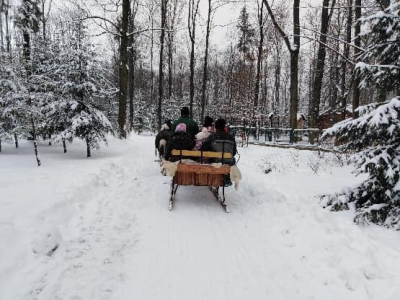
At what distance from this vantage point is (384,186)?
16.3 ft

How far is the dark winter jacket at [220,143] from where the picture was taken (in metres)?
7.48

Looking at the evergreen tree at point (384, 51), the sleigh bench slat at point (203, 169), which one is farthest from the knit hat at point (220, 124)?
the evergreen tree at point (384, 51)

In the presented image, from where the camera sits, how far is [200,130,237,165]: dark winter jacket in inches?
295

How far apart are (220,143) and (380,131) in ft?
11.7

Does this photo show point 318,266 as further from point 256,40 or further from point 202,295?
point 256,40

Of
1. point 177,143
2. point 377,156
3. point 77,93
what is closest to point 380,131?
point 377,156

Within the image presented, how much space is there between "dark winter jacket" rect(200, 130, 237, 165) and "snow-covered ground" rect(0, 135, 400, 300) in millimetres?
1301

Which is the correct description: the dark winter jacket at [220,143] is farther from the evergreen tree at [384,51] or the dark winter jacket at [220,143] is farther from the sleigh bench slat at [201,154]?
the evergreen tree at [384,51]

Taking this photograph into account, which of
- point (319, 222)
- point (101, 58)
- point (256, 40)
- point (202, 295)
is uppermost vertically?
point (256, 40)

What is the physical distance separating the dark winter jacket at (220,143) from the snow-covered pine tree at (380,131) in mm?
2606

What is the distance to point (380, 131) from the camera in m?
4.75

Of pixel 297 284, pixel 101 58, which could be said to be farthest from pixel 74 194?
pixel 101 58

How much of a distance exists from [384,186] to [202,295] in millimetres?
3364

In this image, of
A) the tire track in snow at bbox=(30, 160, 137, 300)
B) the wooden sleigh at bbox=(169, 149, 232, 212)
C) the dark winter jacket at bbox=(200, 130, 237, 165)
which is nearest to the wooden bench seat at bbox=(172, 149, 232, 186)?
the wooden sleigh at bbox=(169, 149, 232, 212)
